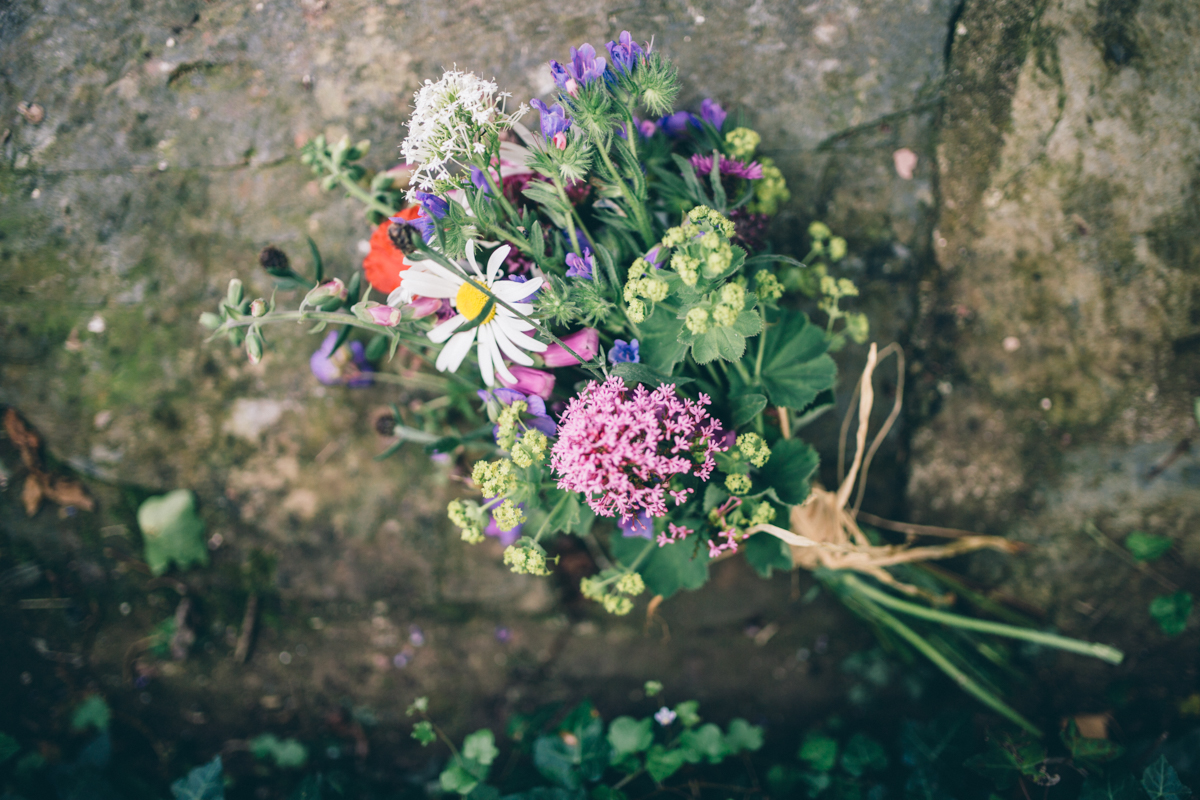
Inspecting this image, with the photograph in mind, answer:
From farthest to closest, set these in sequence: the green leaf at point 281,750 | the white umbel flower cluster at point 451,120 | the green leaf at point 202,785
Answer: the green leaf at point 281,750
the green leaf at point 202,785
the white umbel flower cluster at point 451,120

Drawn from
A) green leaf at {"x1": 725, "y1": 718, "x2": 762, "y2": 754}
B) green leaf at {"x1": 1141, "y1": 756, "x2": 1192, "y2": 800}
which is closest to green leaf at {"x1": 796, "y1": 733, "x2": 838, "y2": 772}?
green leaf at {"x1": 725, "y1": 718, "x2": 762, "y2": 754}

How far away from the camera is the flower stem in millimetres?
1755

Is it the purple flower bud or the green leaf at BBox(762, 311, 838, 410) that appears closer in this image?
the purple flower bud

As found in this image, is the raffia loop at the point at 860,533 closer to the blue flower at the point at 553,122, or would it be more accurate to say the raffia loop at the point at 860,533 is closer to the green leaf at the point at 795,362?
the green leaf at the point at 795,362

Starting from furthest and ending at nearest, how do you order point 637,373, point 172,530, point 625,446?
1. point 172,530
2. point 637,373
3. point 625,446

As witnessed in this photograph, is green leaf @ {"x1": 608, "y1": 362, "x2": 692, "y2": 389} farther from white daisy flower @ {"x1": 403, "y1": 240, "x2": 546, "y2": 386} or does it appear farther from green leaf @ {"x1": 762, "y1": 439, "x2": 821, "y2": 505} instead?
green leaf @ {"x1": 762, "y1": 439, "x2": 821, "y2": 505}

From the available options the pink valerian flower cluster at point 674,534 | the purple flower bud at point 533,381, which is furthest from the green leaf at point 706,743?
the purple flower bud at point 533,381

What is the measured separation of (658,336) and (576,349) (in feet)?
0.57

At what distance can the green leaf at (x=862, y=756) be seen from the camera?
A: 1.89m

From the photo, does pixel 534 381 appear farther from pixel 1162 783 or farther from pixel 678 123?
pixel 1162 783

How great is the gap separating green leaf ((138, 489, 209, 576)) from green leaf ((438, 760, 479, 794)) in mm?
1116

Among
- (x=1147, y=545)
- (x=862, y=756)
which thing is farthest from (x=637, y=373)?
(x=1147, y=545)

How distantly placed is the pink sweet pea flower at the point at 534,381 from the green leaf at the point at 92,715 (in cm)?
208

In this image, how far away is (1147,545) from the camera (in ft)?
6.37
